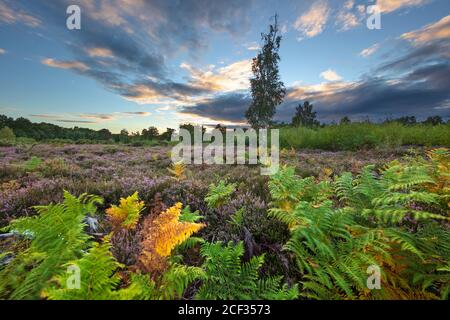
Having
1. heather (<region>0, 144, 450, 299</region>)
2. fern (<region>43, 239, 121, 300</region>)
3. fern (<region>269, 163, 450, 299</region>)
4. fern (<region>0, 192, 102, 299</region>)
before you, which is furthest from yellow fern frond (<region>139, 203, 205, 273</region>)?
fern (<region>269, 163, 450, 299</region>)

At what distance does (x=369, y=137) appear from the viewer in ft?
41.3

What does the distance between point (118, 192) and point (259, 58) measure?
96.7 feet

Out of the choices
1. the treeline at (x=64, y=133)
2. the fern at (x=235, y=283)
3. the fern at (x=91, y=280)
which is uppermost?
the treeline at (x=64, y=133)

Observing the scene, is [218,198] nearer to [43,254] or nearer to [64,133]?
[43,254]

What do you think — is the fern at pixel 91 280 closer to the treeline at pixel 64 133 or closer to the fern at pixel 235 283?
the fern at pixel 235 283

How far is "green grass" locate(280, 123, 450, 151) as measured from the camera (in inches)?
463

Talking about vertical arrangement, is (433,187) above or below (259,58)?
below

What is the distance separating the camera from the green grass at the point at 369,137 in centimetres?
1177

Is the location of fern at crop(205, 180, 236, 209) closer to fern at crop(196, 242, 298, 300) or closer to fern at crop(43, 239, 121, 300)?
fern at crop(196, 242, 298, 300)

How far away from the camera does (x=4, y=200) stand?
3877 millimetres

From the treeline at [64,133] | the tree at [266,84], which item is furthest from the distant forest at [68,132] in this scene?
the tree at [266,84]

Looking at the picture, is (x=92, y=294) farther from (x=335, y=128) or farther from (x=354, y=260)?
(x=335, y=128)
